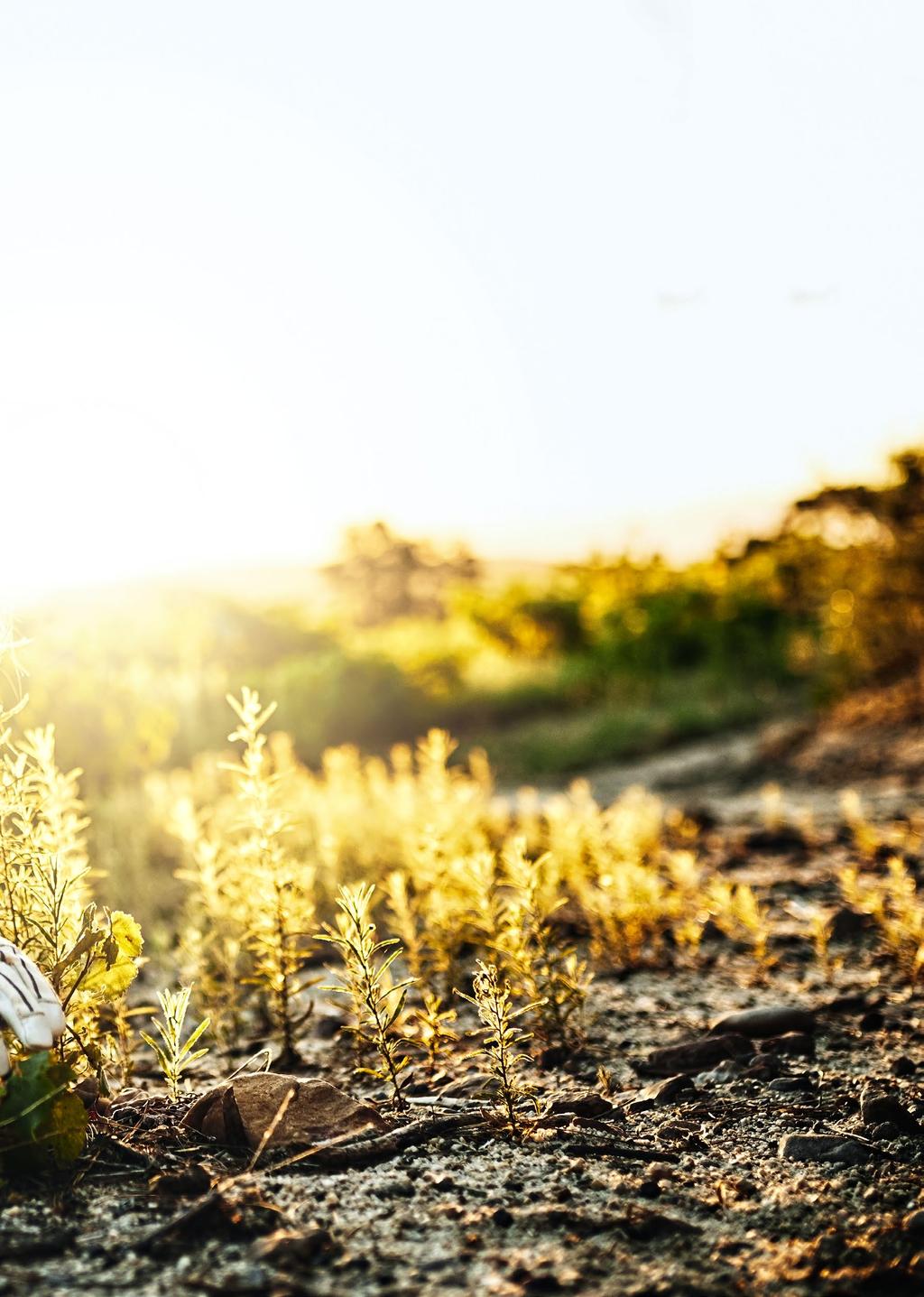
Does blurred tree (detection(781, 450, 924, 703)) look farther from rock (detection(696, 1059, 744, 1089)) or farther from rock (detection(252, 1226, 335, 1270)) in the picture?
rock (detection(252, 1226, 335, 1270))

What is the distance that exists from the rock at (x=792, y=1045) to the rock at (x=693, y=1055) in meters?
0.05

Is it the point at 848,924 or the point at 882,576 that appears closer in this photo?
the point at 848,924

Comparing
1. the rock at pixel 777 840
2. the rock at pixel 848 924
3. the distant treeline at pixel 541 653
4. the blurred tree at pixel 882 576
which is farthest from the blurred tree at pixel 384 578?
the rock at pixel 848 924

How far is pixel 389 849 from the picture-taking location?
19.3 ft

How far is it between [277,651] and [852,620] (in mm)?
12984

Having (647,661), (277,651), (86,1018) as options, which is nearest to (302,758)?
(647,661)

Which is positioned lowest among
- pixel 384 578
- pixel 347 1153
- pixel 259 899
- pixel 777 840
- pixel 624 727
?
pixel 624 727

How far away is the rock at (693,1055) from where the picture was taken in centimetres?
304

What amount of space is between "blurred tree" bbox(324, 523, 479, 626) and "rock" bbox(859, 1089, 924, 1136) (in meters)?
34.1

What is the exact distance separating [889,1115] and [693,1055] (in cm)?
59

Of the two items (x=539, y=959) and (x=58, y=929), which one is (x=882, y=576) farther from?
(x=58, y=929)

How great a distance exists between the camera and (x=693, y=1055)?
10.1ft

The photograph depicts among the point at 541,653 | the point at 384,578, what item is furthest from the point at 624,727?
the point at 384,578

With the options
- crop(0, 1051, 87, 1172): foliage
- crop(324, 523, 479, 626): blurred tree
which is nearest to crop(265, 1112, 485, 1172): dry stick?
crop(0, 1051, 87, 1172): foliage
